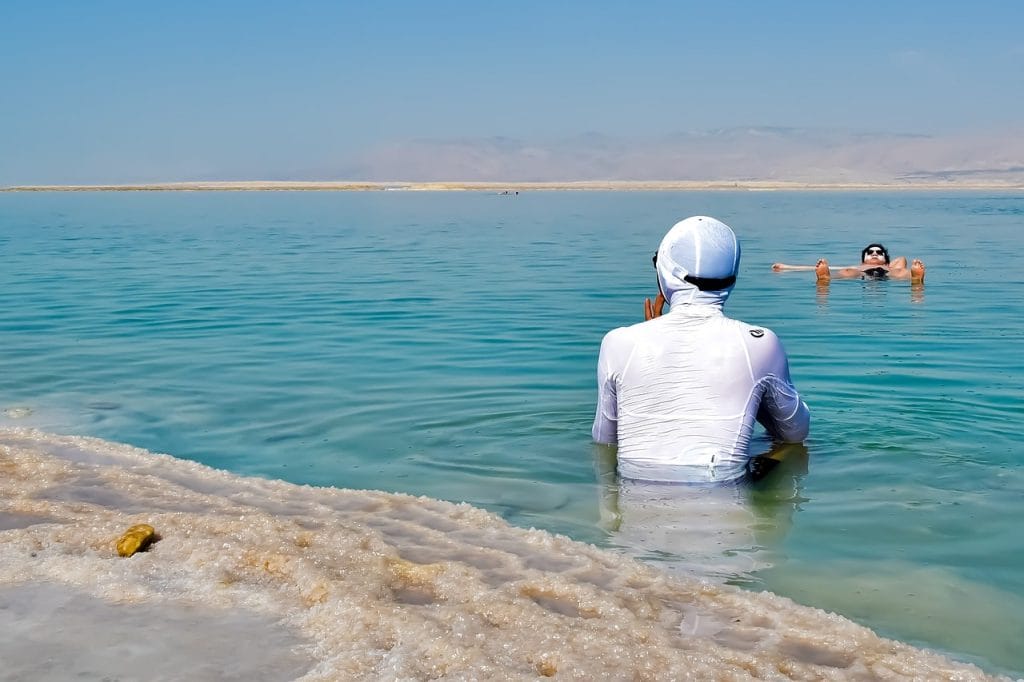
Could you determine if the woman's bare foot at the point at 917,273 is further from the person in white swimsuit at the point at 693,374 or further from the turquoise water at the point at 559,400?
the person in white swimsuit at the point at 693,374

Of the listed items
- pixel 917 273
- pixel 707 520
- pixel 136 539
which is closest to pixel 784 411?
pixel 707 520

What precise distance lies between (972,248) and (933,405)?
1909cm

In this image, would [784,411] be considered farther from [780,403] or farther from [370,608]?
[370,608]

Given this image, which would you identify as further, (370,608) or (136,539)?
(136,539)

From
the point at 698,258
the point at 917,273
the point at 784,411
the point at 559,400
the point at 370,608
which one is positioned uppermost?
the point at 698,258

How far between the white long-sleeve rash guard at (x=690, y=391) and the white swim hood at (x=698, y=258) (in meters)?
0.07

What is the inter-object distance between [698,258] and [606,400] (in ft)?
3.12

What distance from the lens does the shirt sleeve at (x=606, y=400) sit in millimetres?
6074

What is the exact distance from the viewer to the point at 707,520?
5.86 m

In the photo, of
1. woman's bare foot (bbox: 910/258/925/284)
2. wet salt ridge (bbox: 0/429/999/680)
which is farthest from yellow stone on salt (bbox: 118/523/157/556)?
woman's bare foot (bbox: 910/258/925/284)

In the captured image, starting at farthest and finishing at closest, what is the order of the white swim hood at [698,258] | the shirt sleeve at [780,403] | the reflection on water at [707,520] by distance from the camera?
the shirt sleeve at [780,403], the white swim hood at [698,258], the reflection on water at [707,520]

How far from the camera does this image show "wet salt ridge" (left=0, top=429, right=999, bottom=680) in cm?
383

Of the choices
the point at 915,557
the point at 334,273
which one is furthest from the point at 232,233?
the point at 915,557

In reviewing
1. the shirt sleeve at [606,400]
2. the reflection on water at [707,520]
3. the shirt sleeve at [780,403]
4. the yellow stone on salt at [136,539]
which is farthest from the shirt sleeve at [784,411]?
the yellow stone on salt at [136,539]
